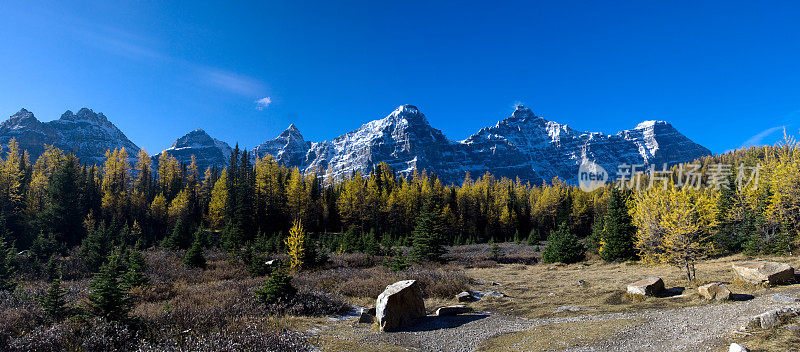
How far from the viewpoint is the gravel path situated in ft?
26.1

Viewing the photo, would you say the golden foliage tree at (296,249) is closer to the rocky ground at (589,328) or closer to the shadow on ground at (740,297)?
the rocky ground at (589,328)

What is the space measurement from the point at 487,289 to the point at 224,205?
5813 cm

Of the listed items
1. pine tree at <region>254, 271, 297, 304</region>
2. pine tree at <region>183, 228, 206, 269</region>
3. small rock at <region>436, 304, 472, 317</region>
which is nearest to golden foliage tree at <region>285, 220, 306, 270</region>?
pine tree at <region>183, 228, 206, 269</region>

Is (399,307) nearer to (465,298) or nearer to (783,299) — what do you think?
(465,298)

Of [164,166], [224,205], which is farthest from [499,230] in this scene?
[164,166]

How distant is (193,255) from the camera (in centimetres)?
2573

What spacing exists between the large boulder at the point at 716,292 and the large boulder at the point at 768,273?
2907mm

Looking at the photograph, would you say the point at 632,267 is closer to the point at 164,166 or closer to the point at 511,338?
the point at 511,338

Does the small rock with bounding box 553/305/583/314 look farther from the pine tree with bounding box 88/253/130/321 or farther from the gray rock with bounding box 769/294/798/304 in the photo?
the pine tree with bounding box 88/253/130/321

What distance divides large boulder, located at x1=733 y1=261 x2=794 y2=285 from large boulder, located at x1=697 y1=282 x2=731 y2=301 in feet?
9.54

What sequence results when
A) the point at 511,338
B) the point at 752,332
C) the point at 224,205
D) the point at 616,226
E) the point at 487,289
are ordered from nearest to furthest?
the point at 752,332 < the point at 511,338 < the point at 487,289 < the point at 616,226 < the point at 224,205

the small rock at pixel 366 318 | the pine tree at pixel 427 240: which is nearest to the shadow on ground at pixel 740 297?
the small rock at pixel 366 318

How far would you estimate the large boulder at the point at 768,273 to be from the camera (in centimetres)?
1292

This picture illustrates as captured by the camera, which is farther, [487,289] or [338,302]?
[487,289]
